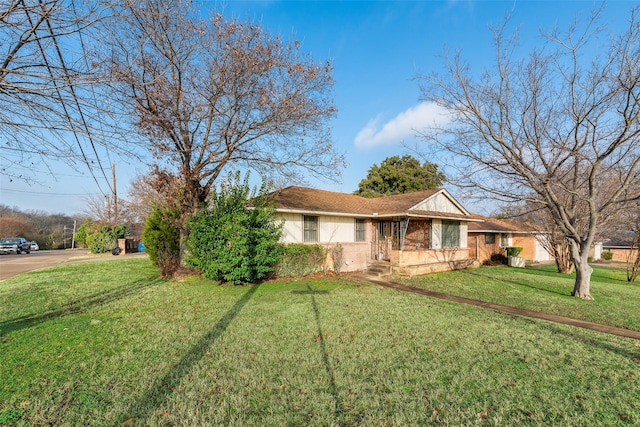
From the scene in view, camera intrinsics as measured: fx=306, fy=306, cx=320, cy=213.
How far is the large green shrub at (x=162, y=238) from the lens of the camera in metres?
13.8

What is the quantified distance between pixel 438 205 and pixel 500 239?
11506 mm

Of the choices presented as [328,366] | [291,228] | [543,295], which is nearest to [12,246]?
[291,228]

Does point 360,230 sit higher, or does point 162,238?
point 360,230

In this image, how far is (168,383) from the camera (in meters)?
3.92

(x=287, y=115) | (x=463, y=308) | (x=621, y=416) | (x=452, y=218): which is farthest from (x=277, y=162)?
(x=621, y=416)

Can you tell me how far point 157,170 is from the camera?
12.0 meters

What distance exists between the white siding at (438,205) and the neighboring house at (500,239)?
→ 173 inches

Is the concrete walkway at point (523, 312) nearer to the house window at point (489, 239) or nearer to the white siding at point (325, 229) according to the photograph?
the white siding at point (325, 229)

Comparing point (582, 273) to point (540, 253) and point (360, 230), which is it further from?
point (540, 253)

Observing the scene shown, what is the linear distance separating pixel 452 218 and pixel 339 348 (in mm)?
→ 14630

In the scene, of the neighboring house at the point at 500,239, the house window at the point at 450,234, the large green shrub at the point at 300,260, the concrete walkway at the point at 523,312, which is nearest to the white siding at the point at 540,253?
the neighboring house at the point at 500,239

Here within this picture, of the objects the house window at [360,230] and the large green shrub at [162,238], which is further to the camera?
the house window at [360,230]

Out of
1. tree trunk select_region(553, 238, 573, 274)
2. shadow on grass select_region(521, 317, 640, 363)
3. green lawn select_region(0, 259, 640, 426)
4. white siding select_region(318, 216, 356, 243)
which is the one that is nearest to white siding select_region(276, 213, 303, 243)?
white siding select_region(318, 216, 356, 243)

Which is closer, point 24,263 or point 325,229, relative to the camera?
point 325,229
